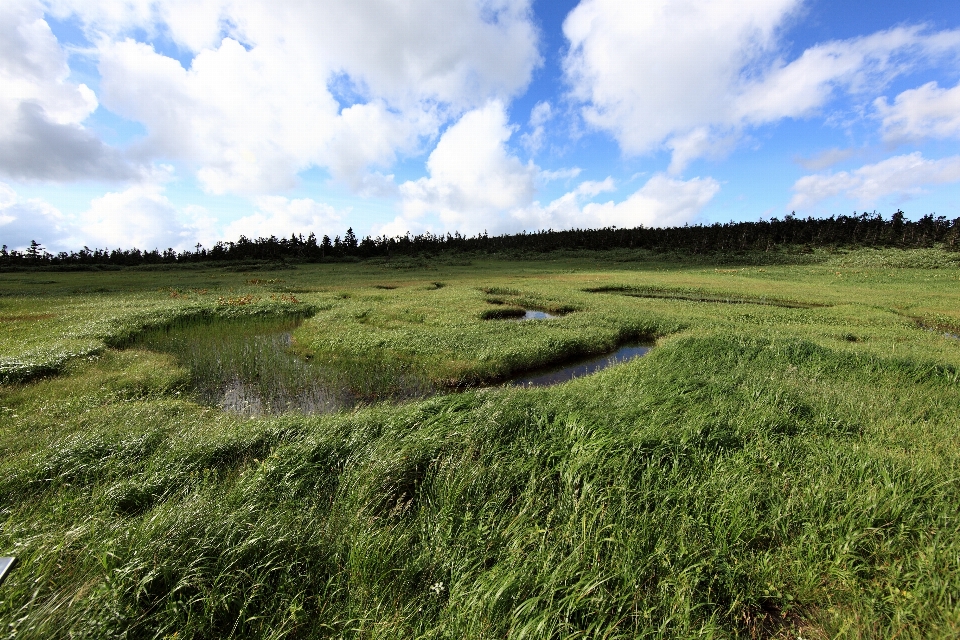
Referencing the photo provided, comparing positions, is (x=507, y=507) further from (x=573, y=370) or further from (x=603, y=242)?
(x=603, y=242)

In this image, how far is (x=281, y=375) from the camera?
43.9 feet

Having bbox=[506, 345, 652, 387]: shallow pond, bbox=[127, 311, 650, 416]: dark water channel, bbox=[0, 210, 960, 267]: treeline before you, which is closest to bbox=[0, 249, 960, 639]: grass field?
bbox=[127, 311, 650, 416]: dark water channel

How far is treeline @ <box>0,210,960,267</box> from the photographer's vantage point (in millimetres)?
80562

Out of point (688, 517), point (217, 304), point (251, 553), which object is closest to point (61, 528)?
point (251, 553)

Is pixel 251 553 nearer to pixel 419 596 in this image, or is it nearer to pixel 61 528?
pixel 419 596

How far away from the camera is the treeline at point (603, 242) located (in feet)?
264

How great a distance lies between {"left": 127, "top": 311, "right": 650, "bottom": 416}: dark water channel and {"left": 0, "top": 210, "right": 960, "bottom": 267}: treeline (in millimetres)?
80847

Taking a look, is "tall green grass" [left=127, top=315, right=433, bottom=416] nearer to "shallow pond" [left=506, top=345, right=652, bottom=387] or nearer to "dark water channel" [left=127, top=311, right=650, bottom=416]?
"dark water channel" [left=127, top=311, right=650, bottom=416]

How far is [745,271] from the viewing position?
5116 cm

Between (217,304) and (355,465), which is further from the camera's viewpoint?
(217,304)

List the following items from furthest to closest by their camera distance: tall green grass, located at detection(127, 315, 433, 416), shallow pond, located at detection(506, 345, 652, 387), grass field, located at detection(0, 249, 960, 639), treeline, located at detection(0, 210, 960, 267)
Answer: treeline, located at detection(0, 210, 960, 267), shallow pond, located at detection(506, 345, 652, 387), tall green grass, located at detection(127, 315, 433, 416), grass field, located at detection(0, 249, 960, 639)

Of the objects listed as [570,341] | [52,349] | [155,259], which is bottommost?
[570,341]

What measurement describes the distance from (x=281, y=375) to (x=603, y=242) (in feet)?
349

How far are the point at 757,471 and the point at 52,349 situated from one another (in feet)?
65.6
